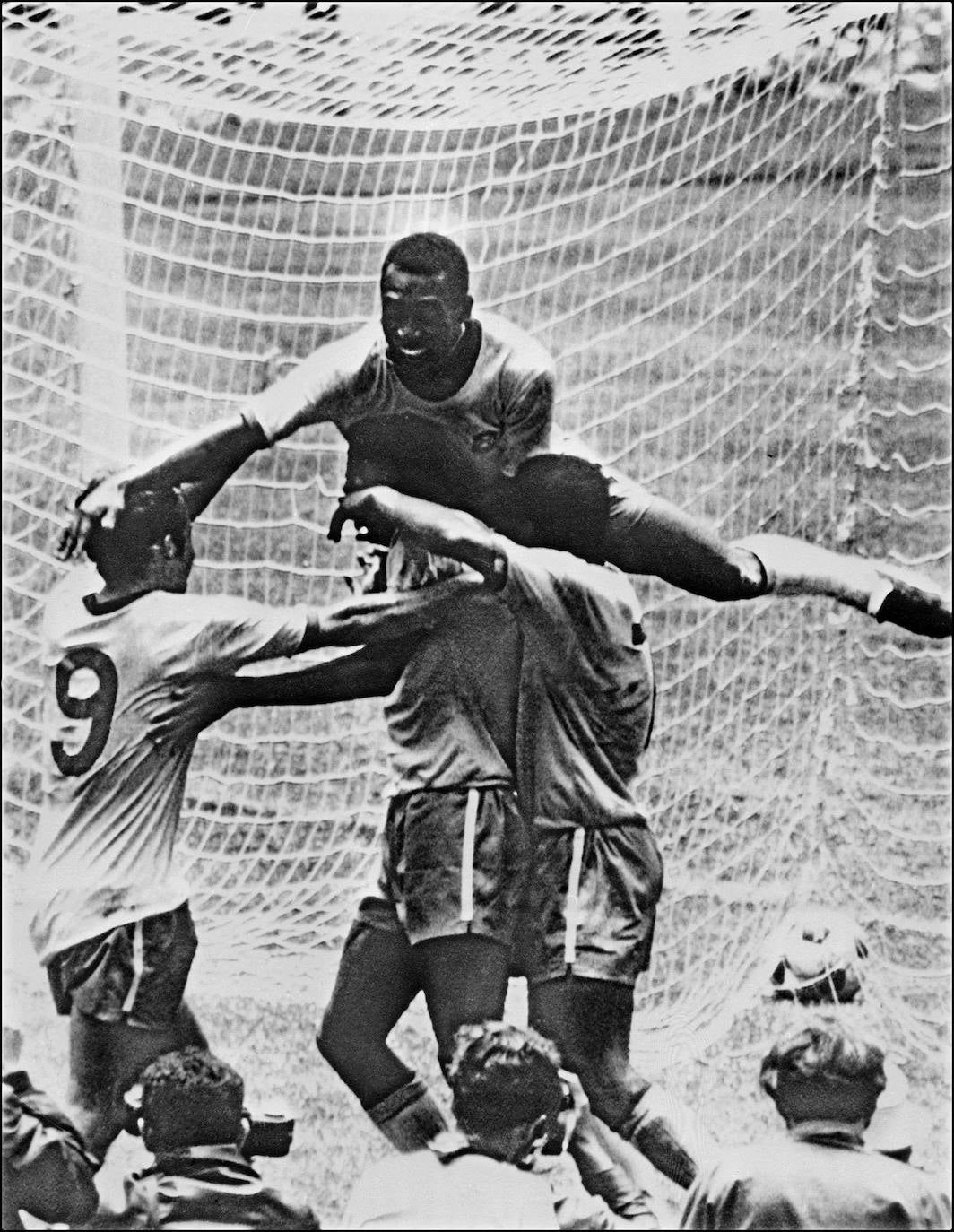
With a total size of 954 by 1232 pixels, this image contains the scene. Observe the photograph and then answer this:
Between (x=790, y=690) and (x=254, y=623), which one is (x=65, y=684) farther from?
(x=790, y=690)

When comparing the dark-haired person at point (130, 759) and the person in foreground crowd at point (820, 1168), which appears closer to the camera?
the person in foreground crowd at point (820, 1168)

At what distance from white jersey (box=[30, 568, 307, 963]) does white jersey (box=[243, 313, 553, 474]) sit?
0.39 metres

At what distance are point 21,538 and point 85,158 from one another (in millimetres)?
730

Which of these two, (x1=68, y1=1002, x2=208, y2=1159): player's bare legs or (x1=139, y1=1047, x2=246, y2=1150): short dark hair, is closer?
(x1=139, y1=1047, x2=246, y2=1150): short dark hair

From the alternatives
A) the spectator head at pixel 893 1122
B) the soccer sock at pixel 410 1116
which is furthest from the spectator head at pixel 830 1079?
the soccer sock at pixel 410 1116

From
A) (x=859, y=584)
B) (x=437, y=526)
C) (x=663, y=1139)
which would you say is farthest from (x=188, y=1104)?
(x=859, y=584)

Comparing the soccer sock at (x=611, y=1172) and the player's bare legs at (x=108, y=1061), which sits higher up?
the player's bare legs at (x=108, y=1061)

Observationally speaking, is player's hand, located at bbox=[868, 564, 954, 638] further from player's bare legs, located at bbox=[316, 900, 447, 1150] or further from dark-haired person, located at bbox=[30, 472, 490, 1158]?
player's bare legs, located at bbox=[316, 900, 447, 1150]

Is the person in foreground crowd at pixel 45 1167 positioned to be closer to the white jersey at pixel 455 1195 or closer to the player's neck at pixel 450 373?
the white jersey at pixel 455 1195

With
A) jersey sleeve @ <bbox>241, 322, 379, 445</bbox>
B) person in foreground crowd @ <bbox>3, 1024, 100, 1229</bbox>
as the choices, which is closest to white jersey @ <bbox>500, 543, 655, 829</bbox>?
jersey sleeve @ <bbox>241, 322, 379, 445</bbox>

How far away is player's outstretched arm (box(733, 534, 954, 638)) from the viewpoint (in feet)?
12.4

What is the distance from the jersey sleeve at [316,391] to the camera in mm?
3717

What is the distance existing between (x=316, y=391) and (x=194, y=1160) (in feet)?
4.62

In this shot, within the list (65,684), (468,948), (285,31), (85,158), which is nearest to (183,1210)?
(468,948)
